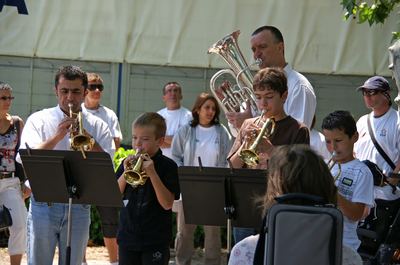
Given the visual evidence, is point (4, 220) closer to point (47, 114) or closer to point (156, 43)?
point (47, 114)

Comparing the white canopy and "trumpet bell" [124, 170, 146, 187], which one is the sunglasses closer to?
"trumpet bell" [124, 170, 146, 187]

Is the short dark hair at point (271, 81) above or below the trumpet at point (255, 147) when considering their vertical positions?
above

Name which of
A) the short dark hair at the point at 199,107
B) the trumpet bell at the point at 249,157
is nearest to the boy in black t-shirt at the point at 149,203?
the trumpet bell at the point at 249,157

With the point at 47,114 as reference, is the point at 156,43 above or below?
above

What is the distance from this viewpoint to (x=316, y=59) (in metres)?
11.9

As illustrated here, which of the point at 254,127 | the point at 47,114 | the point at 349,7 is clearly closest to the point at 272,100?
the point at 254,127

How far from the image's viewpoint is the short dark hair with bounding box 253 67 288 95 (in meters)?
5.27

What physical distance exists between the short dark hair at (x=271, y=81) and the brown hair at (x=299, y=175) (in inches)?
61.1

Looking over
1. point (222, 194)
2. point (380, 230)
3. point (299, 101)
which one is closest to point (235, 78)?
point (299, 101)

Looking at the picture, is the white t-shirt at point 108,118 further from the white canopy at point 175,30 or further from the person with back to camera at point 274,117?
the person with back to camera at point 274,117

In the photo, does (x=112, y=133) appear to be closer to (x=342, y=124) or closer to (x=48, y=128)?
(x=48, y=128)

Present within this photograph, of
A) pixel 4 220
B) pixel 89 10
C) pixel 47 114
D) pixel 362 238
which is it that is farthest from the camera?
pixel 89 10

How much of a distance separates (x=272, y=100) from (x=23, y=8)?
716 cm

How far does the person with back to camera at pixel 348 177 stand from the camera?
506 cm
